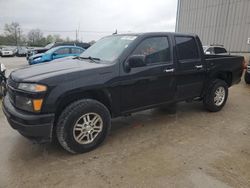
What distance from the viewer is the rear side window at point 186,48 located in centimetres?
418

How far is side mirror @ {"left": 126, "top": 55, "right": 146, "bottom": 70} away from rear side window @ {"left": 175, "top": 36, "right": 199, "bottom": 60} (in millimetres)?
1105

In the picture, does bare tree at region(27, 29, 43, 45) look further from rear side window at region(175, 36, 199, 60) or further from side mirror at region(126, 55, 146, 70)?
side mirror at region(126, 55, 146, 70)

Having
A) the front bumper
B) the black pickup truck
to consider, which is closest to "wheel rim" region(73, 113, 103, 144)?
the black pickup truck

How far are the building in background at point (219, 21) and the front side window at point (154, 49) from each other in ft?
51.0

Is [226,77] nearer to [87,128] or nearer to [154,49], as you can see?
[154,49]

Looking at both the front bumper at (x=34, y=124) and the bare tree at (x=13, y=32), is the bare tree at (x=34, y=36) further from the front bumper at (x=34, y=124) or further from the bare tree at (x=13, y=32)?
the front bumper at (x=34, y=124)

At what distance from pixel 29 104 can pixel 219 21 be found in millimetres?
20549

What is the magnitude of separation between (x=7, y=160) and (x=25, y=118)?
0.78 m

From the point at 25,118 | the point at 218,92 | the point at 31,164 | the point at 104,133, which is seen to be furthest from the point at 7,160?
the point at 218,92

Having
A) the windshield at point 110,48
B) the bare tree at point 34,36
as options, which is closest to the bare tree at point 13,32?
the bare tree at point 34,36

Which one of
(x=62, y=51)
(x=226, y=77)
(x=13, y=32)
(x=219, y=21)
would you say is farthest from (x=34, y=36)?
(x=226, y=77)

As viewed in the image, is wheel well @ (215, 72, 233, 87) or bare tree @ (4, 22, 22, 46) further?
bare tree @ (4, 22, 22, 46)

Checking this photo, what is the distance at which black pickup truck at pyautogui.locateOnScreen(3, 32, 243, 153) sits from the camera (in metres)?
→ 2.80

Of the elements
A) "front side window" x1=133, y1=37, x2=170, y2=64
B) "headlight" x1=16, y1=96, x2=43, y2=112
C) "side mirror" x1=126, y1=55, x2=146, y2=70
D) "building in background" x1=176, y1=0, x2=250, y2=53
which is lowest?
"headlight" x1=16, y1=96, x2=43, y2=112
